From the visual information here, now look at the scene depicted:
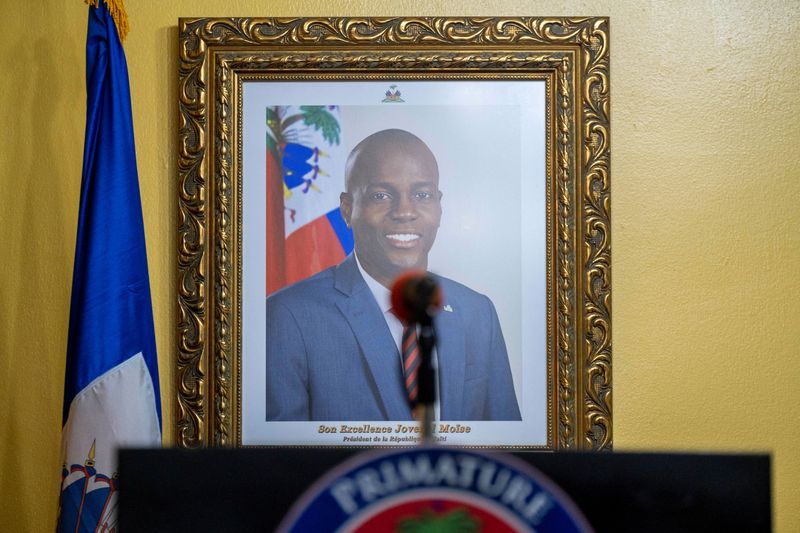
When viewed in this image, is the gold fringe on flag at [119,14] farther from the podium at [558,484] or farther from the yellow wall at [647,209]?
the podium at [558,484]

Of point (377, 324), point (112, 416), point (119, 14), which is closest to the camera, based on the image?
point (112, 416)

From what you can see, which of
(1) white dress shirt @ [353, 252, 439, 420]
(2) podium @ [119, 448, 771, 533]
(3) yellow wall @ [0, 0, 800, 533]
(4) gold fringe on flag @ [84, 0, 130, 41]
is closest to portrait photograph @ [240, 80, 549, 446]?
(1) white dress shirt @ [353, 252, 439, 420]

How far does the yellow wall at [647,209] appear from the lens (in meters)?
2.00

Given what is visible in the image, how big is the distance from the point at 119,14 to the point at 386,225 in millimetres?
770

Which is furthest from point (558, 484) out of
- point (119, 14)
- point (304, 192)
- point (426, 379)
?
point (119, 14)

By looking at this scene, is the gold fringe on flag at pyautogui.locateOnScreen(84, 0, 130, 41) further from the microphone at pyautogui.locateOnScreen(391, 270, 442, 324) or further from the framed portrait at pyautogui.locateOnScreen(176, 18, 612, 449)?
the microphone at pyautogui.locateOnScreen(391, 270, 442, 324)

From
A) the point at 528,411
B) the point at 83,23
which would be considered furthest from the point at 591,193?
the point at 83,23

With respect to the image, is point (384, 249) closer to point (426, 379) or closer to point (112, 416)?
point (112, 416)

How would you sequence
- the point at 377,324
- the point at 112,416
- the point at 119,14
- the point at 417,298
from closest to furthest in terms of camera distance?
the point at 417,298
the point at 112,416
the point at 119,14
the point at 377,324

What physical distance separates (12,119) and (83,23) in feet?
0.95

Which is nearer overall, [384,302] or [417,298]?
[417,298]

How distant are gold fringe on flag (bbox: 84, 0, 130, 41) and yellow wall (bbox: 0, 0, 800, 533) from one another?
13 cm

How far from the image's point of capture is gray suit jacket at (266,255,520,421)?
1976 mm

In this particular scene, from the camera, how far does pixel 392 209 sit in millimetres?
2014
